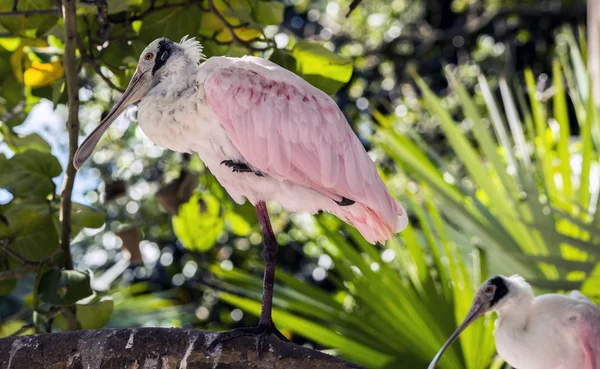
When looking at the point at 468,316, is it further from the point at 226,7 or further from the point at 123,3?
the point at 123,3

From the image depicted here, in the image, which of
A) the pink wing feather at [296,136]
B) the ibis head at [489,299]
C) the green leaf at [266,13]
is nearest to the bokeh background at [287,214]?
the green leaf at [266,13]

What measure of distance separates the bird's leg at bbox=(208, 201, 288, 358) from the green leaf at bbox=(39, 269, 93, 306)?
40 cm

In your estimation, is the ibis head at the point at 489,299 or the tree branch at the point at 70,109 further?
the ibis head at the point at 489,299

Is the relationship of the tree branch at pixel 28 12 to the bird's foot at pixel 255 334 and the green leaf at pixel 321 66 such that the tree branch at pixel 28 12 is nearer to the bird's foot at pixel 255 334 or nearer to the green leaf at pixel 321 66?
the green leaf at pixel 321 66

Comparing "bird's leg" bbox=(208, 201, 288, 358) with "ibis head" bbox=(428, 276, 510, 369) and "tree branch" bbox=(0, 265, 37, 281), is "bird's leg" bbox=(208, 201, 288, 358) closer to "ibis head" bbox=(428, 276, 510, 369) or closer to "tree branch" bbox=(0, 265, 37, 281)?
"tree branch" bbox=(0, 265, 37, 281)

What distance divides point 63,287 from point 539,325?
5.72 feet

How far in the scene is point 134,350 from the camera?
84.5 inches

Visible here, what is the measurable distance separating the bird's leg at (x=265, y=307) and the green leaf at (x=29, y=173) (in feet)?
1.86

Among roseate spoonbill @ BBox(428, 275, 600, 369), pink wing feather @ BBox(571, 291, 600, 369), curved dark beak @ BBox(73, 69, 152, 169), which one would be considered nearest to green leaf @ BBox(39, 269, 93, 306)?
curved dark beak @ BBox(73, 69, 152, 169)

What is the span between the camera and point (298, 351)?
2037 millimetres

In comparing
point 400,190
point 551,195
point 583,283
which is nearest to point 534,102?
point 551,195

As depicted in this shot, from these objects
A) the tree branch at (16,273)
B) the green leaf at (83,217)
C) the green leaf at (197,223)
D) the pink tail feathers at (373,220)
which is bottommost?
the green leaf at (197,223)

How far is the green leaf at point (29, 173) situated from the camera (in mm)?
2510

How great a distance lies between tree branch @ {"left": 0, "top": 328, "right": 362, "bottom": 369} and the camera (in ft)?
6.98
